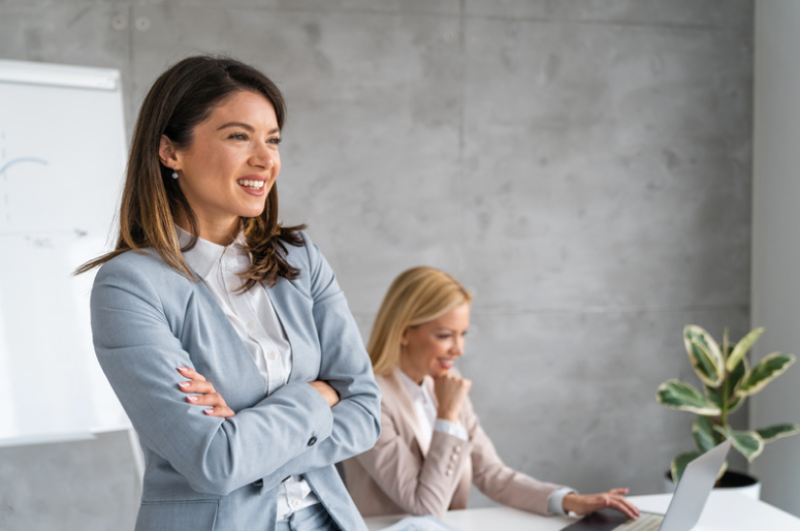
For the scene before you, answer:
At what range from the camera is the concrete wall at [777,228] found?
342 cm

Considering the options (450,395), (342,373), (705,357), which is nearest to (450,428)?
(450,395)

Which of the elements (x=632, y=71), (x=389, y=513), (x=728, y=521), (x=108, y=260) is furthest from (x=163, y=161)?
(x=632, y=71)

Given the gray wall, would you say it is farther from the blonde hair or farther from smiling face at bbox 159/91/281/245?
smiling face at bbox 159/91/281/245

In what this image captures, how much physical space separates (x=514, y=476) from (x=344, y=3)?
2.22 m

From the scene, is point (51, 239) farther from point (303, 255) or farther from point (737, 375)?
point (737, 375)

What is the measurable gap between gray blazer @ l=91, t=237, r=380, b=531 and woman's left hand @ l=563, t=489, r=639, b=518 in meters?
0.76

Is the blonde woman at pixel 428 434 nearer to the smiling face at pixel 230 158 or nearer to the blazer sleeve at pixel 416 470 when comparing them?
the blazer sleeve at pixel 416 470

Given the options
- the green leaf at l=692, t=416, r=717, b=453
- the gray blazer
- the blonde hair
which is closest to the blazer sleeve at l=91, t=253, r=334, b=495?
the gray blazer

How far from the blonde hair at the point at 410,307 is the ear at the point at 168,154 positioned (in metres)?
1.11

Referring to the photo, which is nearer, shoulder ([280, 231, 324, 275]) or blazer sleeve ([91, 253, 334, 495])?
blazer sleeve ([91, 253, 334, 495])

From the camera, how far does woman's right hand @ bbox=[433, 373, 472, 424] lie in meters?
2.14

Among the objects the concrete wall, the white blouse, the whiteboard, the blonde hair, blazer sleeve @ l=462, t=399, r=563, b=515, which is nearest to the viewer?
the white blouse

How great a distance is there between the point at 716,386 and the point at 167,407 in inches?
101

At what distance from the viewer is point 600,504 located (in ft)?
6.09
